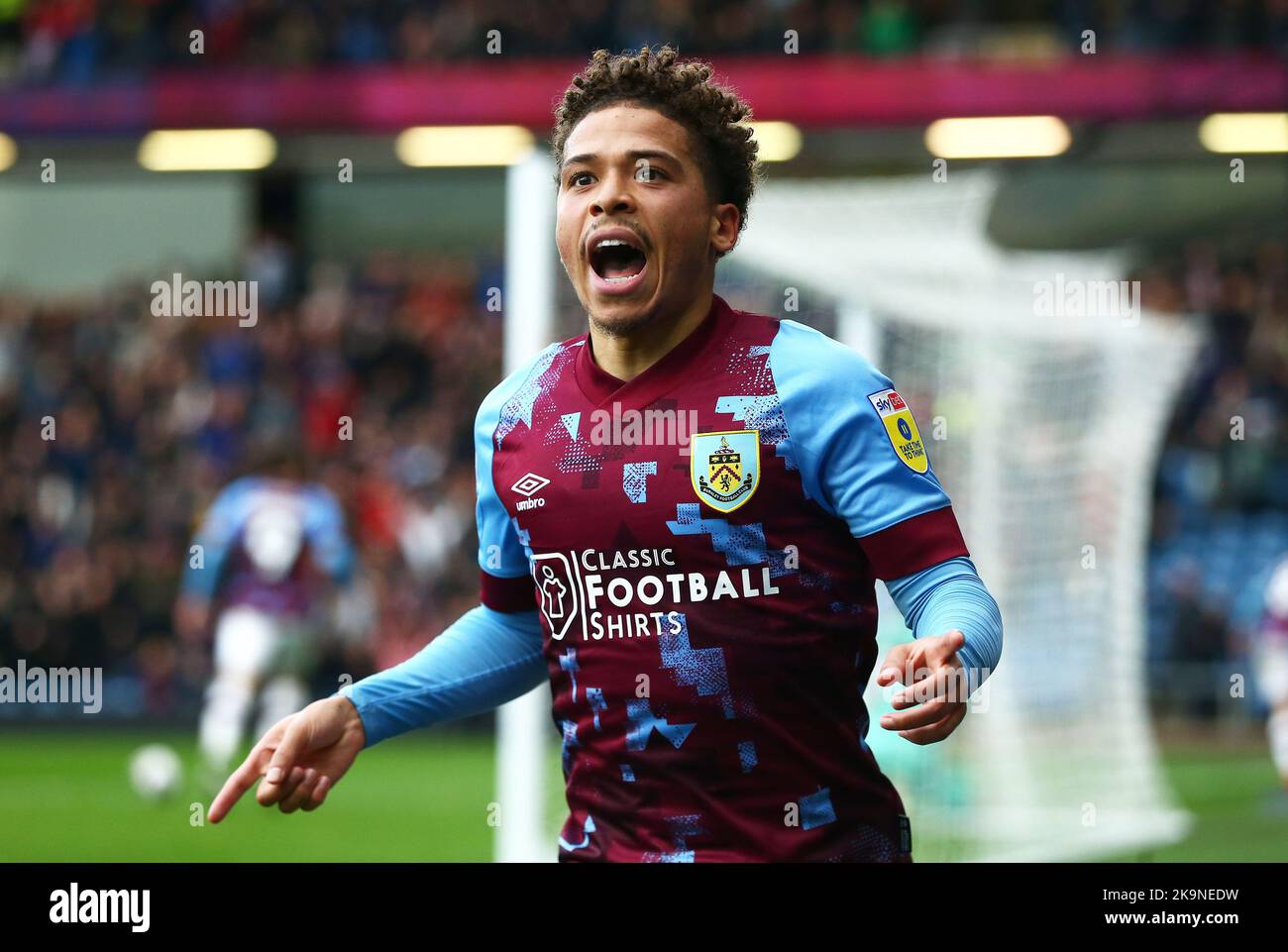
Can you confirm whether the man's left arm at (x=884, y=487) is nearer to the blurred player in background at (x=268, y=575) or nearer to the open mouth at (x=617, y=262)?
the open mouth at (x=617, y=262)

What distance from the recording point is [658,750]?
2752 mm

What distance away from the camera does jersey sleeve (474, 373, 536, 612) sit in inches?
121

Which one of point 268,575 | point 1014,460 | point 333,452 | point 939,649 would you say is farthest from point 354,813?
point 939,649

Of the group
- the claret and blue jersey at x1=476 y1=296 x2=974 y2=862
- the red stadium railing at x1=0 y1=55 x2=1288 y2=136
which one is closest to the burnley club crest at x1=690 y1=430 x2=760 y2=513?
the claret and blue jersey at x1=476 y1=296 x2=974 y2=862

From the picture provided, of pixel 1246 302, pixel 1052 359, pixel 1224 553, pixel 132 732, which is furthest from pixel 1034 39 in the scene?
pixel 132 732

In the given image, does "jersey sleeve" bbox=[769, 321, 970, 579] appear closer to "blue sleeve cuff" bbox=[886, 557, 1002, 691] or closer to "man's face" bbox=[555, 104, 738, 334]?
"blue sleeve cuff" bbox=[886, 557, 1002, 691]

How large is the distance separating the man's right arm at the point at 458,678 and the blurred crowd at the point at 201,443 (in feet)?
41.2

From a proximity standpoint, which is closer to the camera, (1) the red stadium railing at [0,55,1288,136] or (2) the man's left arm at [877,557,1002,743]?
(2) the man's left arm at [877,557,1002,743]

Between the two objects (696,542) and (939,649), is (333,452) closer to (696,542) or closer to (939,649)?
(696,542)

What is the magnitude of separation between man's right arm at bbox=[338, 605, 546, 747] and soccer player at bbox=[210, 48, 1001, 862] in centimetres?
6

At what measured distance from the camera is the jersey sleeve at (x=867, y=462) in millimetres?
2678

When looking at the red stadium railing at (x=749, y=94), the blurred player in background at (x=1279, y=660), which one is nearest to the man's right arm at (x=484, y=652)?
the blurred player in background at (x=1279, y=660)

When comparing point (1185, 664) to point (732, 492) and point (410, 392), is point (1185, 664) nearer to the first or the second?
point (410, 392)

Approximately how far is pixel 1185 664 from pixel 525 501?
12916 millimetres
